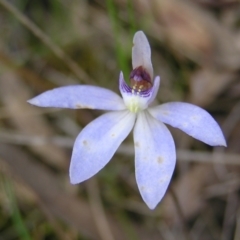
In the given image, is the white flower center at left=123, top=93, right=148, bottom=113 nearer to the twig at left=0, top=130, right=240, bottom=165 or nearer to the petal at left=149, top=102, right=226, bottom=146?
the petal at left=149, top=102, right=226, bottom=146

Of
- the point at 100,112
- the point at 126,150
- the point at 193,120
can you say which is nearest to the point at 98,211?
the point at 126,150

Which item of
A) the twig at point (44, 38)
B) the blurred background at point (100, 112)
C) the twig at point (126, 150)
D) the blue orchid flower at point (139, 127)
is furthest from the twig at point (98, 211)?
the blue orchid flower at point (139, 127)

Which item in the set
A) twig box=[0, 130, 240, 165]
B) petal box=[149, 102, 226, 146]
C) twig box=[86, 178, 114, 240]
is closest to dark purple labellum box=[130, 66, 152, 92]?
petal box=[149, 102, 226, 146]

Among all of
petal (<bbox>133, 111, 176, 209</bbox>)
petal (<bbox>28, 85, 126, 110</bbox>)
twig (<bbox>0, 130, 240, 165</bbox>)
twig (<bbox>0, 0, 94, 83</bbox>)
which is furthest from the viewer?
twig (<bbox>0, 130, 240, 165</bbox>)

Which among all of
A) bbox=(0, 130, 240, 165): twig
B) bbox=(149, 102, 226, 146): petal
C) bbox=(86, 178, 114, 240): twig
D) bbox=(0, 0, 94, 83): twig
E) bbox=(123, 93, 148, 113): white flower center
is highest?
bbox=(149, 102, 226, 146): petal

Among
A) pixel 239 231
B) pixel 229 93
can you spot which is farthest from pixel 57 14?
pixel 239 231

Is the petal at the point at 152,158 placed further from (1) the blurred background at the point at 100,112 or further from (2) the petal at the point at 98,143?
(1) the blurred background at the point at 100,112

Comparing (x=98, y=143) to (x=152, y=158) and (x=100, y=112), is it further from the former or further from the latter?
(x=100, y=112)
